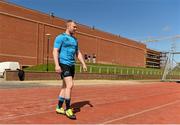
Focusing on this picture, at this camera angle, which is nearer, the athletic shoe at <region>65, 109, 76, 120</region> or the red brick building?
the athletic shoe at <region>65, 109, 76, 120</region>

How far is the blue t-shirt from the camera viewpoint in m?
6.78

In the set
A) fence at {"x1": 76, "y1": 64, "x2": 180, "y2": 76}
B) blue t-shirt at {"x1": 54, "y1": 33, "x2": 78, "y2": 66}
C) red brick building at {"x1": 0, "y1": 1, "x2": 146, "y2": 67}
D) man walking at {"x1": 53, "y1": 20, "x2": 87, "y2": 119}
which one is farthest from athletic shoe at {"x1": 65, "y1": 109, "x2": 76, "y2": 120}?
red brick building at {"x1": 0, "y1": 1, "x2": 146, "y2": 67}

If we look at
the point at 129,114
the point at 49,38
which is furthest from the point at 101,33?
the point at 129,114

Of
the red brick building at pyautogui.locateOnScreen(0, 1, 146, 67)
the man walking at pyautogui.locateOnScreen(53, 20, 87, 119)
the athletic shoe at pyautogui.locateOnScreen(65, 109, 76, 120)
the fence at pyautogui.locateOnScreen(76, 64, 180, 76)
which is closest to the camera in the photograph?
the athletic shoe at pyautogui.locateOnScreen(65, 109, 76, 120)

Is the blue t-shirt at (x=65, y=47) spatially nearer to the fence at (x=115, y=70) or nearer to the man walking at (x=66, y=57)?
the man walking at (x=66, y=57)

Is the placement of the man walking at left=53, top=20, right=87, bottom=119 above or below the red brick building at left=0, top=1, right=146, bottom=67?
below

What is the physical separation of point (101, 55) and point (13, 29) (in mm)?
31489

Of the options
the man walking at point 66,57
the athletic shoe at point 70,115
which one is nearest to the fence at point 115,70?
the man walking at point 66,57

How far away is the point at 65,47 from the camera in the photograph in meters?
6.84

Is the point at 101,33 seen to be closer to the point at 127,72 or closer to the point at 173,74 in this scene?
the point at 127,72

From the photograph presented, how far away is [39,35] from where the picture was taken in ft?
186

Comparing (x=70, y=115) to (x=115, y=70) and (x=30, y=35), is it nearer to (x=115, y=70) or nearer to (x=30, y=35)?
(x=115, y=70)

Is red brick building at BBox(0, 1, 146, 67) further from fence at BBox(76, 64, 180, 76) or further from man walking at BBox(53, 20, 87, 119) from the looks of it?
man walking at BBox(53, 20, 87, 119)

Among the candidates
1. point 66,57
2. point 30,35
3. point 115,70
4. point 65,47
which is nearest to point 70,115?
point 66,57
